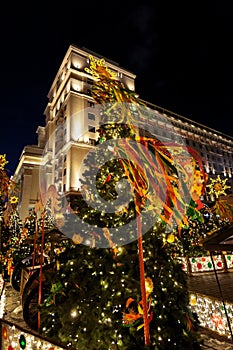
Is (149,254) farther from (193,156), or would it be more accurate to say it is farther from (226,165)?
(226,165)

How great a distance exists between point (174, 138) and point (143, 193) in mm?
52950

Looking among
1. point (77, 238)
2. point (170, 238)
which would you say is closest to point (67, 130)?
point (77, 238)

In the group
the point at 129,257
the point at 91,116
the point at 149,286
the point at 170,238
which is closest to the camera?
the point at 149,286

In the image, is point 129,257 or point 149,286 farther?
point 129,257

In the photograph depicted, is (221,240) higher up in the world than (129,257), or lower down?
higher up

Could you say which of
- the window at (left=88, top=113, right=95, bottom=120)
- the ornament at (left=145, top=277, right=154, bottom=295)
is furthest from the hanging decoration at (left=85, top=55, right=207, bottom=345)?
the window at (left=88, top=113, right=95, bottom=120)

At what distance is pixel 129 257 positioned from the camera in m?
3.97

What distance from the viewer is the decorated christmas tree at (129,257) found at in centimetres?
345

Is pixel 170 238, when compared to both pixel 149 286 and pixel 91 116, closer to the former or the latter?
pixel 149 286

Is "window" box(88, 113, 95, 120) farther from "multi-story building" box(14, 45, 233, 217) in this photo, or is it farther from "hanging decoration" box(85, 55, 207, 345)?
"hanging decoration" box(85, 55, 207, 345)

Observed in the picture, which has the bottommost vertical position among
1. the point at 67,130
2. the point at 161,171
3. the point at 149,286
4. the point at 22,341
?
the point at 22,341

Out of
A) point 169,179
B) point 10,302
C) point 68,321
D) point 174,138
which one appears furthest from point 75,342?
point 174,138

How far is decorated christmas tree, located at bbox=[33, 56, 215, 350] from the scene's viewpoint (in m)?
3.45

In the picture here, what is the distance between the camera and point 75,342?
3.77 meters
